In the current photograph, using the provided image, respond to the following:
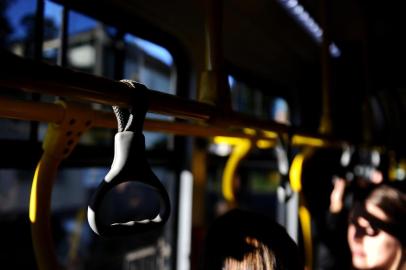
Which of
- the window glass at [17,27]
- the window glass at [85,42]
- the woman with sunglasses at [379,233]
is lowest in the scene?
the woman with sunglasses at [379,233]

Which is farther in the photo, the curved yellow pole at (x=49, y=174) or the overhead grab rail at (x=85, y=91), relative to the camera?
the curved yellow pole at (x=49, y=174)

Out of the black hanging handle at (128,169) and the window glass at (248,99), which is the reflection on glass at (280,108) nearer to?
the window glass at (248,99)

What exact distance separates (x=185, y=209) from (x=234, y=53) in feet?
2.84

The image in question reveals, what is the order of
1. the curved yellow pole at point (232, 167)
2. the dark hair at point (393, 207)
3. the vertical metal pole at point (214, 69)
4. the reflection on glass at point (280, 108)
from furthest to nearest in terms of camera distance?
the reflection on glass at point (280, 108), the dark hair at point (393, 207), the curved yellow pole at point (232, 167), the vertical metal pole at point (214, 69)

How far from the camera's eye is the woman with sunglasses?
3.49 ft

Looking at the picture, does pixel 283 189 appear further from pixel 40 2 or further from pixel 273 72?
pixel 273 72

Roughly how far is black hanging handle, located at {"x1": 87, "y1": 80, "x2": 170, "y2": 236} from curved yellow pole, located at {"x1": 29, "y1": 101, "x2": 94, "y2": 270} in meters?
0.11

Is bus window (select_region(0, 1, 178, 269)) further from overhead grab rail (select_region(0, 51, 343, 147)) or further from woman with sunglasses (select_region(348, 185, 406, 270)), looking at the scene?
woman with sunglasses (select_region(348, 185, 406, 270))

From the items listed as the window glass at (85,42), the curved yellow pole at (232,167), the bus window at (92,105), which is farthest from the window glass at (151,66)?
the curved yellow pole at (232,167)

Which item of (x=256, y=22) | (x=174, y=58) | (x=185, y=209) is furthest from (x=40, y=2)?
(x=256, y=22)

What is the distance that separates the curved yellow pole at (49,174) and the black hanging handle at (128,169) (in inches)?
4.4

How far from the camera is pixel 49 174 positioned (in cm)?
48

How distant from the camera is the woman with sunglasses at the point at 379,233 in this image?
3.49 ft

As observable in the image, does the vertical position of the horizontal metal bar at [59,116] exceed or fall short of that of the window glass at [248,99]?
it falls short
